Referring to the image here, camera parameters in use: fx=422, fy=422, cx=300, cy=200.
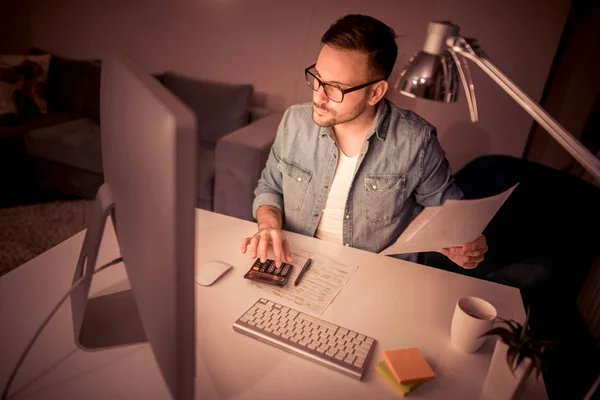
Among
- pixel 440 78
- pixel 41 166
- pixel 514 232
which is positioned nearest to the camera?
pixel 440 78

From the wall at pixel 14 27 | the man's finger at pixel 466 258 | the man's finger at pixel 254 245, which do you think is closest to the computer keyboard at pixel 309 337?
the man's finger at pixel 254 245

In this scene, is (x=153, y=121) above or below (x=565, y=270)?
above

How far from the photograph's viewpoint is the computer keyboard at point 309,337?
2.67ft

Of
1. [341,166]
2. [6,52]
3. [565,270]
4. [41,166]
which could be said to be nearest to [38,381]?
[341,166]

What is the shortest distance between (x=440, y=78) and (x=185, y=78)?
254 cm

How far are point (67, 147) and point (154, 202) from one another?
255 centimetres

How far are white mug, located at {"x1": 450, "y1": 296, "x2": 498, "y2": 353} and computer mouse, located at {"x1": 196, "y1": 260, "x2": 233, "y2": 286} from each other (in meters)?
0.55

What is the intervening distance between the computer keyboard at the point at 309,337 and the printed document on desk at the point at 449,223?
0.24 metres

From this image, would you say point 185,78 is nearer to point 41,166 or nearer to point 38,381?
point 41,166

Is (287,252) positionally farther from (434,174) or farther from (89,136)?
(89,136)

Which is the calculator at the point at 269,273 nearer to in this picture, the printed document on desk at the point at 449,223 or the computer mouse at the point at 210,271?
the computer mouse at the point at 210,271

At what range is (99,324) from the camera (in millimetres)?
843

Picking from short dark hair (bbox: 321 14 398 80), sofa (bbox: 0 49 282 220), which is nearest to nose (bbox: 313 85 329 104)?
short dark hair (bbox: 321 14 398 80)

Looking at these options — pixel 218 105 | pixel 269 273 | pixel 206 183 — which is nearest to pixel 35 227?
pixel 206 183
